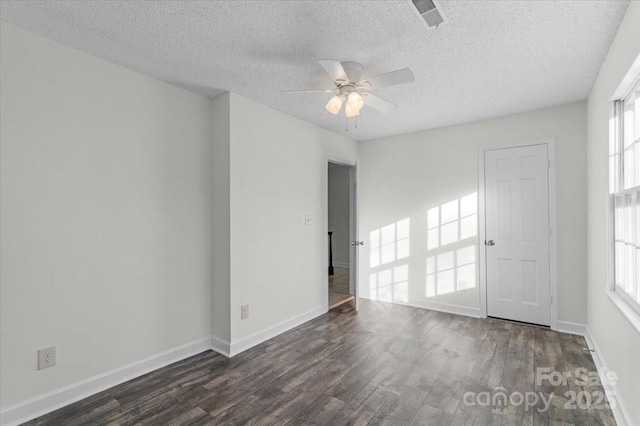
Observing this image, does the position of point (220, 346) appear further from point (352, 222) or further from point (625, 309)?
point (625, 309)

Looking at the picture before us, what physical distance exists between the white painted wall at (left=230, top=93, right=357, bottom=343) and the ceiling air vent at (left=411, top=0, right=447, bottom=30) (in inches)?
74.2

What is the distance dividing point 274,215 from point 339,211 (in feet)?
14.4

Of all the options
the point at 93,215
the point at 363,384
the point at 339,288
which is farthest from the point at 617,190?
the point at 339,288

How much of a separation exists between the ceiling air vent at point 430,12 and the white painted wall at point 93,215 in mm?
2194

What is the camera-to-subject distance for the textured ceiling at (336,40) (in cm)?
182

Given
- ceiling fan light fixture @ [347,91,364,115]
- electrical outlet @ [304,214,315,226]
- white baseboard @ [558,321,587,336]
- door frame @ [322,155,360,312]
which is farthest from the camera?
door frame @ [322,155,360,312]

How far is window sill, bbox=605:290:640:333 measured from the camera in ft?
5.62

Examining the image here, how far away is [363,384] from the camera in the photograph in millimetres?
2424

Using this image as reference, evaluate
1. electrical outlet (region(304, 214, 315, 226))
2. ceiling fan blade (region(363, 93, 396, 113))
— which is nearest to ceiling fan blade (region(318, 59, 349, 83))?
ceiling fan blade (region(363, 93, 396, 113))

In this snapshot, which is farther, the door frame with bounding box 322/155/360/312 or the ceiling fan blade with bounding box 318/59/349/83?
the door frame with bounding box 322/155/360/312

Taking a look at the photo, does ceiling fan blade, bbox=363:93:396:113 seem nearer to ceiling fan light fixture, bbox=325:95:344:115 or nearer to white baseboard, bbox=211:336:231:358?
ceiling fan light fixture, bbox=325:95:344:115

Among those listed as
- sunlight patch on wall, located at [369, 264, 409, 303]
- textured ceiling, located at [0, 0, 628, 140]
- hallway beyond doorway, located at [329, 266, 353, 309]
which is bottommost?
hallway beyond doorway, located at [329, 266, 353, 309]

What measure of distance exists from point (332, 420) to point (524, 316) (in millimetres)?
2863

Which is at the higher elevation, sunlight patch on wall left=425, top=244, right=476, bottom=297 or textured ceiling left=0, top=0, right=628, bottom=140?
textured ceiling left=0, top=0, right=628, bottom=140
